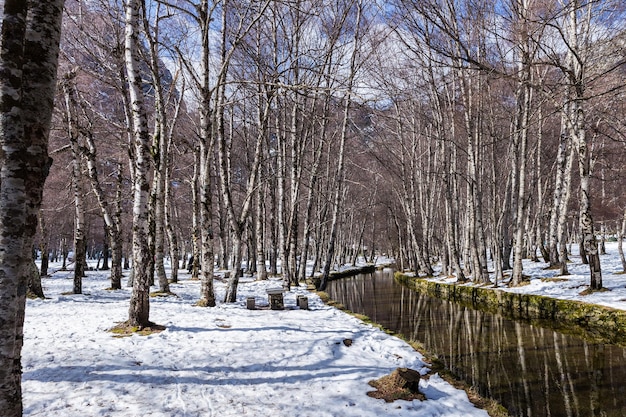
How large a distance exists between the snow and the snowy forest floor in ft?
0.05

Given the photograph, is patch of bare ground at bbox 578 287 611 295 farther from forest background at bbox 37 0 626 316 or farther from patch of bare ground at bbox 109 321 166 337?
patch of bare ground at bbox 109 321 166 337

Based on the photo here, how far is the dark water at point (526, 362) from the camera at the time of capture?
567 centimetres

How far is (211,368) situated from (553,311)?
10.4 metres

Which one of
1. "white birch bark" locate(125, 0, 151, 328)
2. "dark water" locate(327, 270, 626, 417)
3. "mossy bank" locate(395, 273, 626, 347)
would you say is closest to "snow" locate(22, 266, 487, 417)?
"white birch bark" locate(125, 0, 151, 328)

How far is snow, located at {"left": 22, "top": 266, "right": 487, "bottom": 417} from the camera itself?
14.2 ft

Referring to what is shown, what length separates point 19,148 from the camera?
2.81 metres

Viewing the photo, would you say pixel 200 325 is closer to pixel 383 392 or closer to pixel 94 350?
pixel 94 350

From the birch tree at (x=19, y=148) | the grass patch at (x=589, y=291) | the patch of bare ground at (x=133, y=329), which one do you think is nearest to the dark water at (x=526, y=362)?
the grass patch at (x=589, y=291)

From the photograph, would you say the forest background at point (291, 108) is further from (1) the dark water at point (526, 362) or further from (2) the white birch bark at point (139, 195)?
(1) the dark water at point (526, 362)

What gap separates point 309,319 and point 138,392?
17.3ft

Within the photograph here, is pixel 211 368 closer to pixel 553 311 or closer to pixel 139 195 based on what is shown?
pixel 139 195

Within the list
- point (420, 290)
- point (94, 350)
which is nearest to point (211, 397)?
point (94, 350)

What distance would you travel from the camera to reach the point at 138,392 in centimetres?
446

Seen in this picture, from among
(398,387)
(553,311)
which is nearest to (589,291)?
(553,311)
